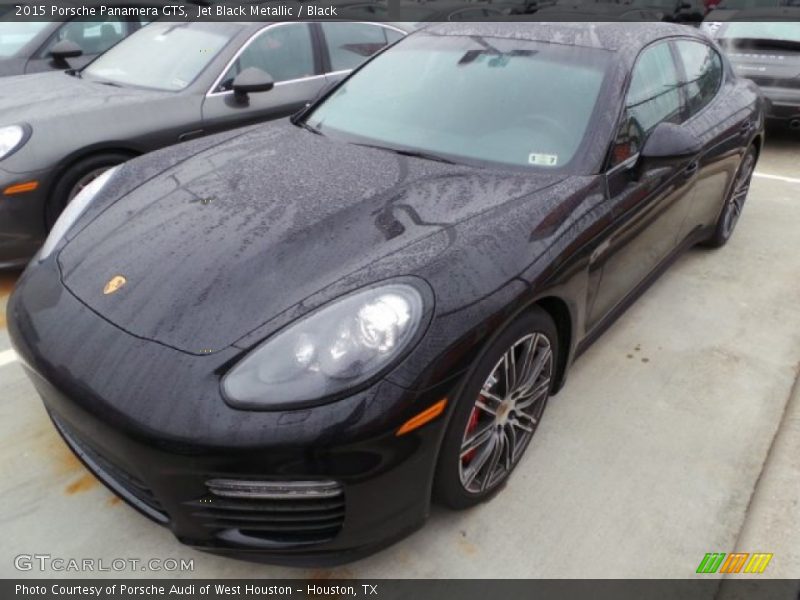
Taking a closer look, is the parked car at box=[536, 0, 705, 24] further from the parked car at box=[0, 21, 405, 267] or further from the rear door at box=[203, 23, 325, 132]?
the rear door at box=[203, 23, 325, 132]

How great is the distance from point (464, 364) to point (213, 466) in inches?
27.0

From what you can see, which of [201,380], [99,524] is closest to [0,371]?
[99,524]

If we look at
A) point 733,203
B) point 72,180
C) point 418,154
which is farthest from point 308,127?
point 733,203

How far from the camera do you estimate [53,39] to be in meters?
5.01

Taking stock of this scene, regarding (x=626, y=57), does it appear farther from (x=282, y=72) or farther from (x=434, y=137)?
(x=282, y=72)

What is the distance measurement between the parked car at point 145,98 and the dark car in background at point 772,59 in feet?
13.3

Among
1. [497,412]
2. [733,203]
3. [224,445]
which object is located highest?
[224,445]

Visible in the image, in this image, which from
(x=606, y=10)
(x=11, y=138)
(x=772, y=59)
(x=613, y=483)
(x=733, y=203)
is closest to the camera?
(x=613, y=483)

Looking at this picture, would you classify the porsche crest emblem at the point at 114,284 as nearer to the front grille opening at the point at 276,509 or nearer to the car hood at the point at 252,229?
the car hood at the point at 252,229

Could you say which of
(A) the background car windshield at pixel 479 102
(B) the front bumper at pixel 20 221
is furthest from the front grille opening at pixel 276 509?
(B) the front bumper at pixel 20 221

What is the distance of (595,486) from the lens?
2207 mm

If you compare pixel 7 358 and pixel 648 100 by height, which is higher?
pixel 648 100

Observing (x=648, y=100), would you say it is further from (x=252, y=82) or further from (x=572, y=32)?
(x=252, y=82)

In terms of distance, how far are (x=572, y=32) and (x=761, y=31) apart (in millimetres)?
5311
